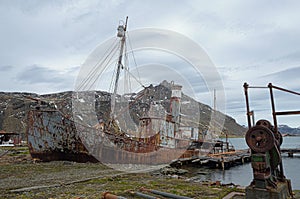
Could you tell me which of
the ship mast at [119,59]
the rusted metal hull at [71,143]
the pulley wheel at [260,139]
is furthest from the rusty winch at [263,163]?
the ship mast at [119,59]

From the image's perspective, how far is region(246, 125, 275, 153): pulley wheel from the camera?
584 centimetres

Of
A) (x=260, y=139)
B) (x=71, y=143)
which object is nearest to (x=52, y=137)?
(x=71, y=143)

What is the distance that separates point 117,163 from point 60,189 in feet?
39.7

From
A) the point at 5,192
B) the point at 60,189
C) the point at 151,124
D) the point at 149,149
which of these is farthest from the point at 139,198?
the point at 151,124

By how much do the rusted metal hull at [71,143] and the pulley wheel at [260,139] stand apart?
15.6m

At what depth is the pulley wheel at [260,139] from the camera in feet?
19.2

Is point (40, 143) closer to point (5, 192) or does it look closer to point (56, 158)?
point (56, 158)

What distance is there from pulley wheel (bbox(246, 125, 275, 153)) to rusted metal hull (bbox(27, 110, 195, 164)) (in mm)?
15593

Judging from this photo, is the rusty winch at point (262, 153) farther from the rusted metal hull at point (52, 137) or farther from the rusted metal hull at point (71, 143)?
the rusted metal hull at point (52, 137)

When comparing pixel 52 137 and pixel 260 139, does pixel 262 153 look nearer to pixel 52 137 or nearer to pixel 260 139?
pixel 260 139

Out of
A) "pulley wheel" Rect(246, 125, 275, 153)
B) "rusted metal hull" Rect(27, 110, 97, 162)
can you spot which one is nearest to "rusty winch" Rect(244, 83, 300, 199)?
"pulley wheel" Rect(246, 125, 275, 153)

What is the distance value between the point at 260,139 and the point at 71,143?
16.2 meters

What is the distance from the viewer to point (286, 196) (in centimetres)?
644

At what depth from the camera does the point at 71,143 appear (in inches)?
759
